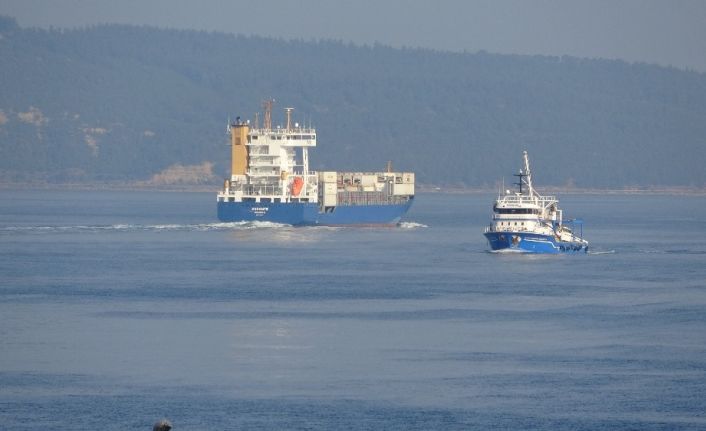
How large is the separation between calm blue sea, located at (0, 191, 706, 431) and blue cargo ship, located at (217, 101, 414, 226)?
22.5m

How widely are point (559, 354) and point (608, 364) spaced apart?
7.85ft

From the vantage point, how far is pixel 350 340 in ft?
173

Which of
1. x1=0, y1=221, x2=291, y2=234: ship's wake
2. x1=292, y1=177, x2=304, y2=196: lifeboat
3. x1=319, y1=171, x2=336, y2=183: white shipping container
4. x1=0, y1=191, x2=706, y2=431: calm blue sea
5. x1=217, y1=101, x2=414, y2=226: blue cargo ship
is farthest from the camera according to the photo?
x1=319, y1=171, x2=336, y2=183: white shipping container

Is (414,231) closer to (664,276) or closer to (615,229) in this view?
(615,229)

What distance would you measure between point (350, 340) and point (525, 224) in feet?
127

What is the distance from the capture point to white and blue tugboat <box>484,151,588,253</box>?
89000 mm

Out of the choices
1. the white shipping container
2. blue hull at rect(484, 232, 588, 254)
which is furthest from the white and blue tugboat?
the white shipping container

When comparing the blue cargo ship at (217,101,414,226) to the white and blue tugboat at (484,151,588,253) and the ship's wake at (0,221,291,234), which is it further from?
the white and blue tugboat at (484,151,588,253)

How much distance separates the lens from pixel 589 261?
90.8m

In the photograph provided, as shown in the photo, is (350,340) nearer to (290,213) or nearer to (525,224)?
(525,224)

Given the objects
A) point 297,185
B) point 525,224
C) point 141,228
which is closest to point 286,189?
point 297,185

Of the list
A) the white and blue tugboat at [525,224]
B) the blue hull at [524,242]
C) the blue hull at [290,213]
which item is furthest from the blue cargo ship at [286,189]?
the blue hull at [524,242]

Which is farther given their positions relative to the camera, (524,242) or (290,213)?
(290,213)

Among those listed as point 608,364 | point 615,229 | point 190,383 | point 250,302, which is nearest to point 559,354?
point 608,364
